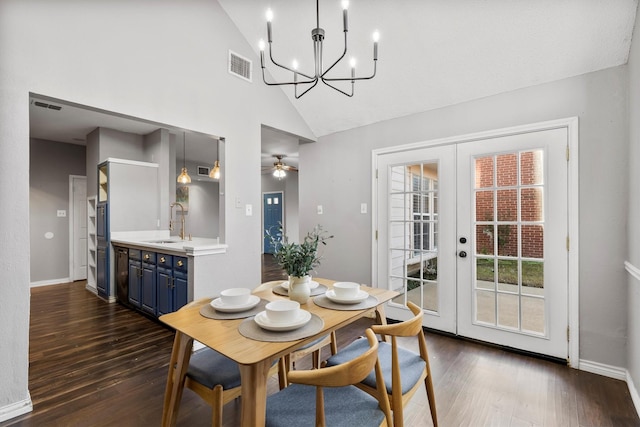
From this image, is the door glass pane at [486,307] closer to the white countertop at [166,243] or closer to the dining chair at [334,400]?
the dining chair at [334,400]

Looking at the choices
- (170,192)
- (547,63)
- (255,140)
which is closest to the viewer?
(547,63)

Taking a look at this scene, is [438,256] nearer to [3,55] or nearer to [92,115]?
[3,55]

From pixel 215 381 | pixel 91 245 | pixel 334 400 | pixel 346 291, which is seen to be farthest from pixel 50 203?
pixel 334 400

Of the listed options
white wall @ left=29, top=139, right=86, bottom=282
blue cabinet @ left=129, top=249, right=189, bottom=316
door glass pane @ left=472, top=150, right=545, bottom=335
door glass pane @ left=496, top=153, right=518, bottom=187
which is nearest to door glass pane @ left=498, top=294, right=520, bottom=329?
door glass pane @ left=472, top=150, right=545, bottom=335

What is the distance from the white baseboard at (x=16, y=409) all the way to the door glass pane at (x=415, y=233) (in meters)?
3.20

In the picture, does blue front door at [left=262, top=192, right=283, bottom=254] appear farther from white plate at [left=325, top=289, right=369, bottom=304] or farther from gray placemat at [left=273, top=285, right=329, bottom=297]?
white plate at [left=325, top=289, right=369, bottom=304]

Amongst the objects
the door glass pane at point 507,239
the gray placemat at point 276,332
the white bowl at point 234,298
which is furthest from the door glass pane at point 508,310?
the white bowl at point 234,298

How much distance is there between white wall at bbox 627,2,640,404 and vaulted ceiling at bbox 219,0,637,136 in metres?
0.30

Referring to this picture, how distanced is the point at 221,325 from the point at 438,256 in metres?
2.47

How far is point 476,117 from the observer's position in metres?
2.96

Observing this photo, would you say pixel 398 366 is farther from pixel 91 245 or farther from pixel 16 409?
pixel 91 245

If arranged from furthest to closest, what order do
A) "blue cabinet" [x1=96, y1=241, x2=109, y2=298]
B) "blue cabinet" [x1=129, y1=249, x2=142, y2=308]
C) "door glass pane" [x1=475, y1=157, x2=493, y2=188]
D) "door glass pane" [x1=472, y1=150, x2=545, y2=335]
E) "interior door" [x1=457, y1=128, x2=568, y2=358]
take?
"blue cabinet" [x1=96, y1=241, x2=109, y2=298], "blue cabinet" [x1=129, y1=249, x2=142, y2=308], "door glass pane" [x1=475, y1=157, x2=493, y2=188], "door glass pane" [x1=472, y1=150, x2=545, y2=335], "interior door" [x1=457, y1=128, x2=568, y2=358]

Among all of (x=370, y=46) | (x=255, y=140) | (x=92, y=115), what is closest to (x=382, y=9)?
(x=370, y=46)

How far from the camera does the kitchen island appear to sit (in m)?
3.01
